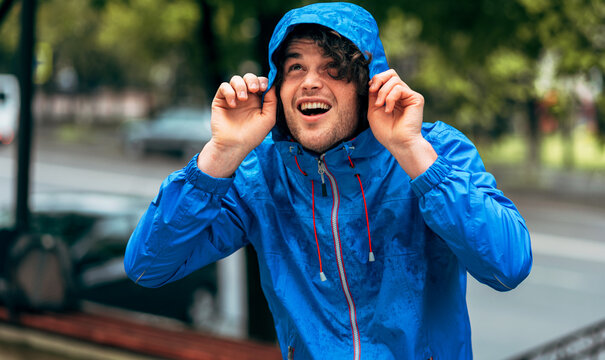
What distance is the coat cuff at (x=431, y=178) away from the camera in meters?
1.59

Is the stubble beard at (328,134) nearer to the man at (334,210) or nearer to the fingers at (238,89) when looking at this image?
the man at (334,210)

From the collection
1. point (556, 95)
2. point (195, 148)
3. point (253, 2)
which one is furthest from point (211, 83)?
point (195, 148)

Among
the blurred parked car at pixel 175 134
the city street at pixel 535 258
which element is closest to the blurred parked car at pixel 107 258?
the city street at pixel 535 258

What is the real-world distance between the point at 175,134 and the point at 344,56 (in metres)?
20.8

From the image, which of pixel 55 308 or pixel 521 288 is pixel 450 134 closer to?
pixel 55 308

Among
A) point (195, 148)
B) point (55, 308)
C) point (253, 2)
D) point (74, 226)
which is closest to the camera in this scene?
point (253, 2)

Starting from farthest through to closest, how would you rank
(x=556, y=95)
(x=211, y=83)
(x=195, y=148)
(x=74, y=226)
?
(x=195, y=148), (x=74, y=226), (x=211, y=83), (x=556, y=95)

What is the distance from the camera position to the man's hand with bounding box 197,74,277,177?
1.75m

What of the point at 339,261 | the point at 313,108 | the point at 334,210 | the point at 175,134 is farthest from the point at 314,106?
the point at 175,134

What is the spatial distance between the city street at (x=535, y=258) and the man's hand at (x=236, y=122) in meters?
6.27

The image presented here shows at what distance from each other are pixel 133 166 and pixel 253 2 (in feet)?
59.0

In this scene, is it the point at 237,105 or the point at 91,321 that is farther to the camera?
the point at 91,321

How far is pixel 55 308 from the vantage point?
4.98 metres

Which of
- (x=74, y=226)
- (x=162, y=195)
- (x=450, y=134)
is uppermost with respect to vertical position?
(x=450, y=134)
